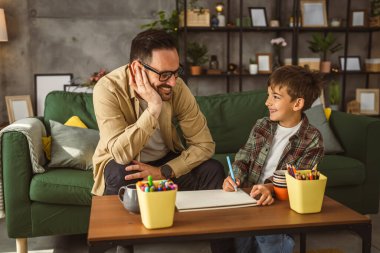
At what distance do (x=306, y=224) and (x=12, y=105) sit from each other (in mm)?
Answer: 3712

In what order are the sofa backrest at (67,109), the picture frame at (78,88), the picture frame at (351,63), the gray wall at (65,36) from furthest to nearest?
the picture frame at (351,63), the gray wall at (65,36), the picture frame at (78,88), the sofa backrest at (67,109)

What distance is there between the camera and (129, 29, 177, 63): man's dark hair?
190 centimetres

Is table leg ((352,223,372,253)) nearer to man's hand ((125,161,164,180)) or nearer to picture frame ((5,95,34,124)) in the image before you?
man's hand ((125,161,164,180))

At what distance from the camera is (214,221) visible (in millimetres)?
1379

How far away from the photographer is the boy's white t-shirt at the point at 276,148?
1.98 metres

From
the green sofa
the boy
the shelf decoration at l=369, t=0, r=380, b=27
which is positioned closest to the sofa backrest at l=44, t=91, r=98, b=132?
the green sofa

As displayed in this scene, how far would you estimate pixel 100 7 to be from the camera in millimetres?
4668

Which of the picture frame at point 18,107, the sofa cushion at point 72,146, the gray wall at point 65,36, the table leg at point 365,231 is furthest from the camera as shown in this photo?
the gray wall at point 65,36

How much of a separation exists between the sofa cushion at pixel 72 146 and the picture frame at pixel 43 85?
74.2 inches

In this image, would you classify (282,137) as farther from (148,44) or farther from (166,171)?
(148,44)

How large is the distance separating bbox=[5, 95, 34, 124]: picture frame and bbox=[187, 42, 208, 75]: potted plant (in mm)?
1666

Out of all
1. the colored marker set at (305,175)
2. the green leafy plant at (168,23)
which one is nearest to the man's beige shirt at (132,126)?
the colored marker set at (305,175)

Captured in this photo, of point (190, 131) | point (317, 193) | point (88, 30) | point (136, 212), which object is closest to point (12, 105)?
point (88, 30)

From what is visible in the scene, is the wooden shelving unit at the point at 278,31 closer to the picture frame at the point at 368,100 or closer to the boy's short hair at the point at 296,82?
the picture frame at the point at 368,100
